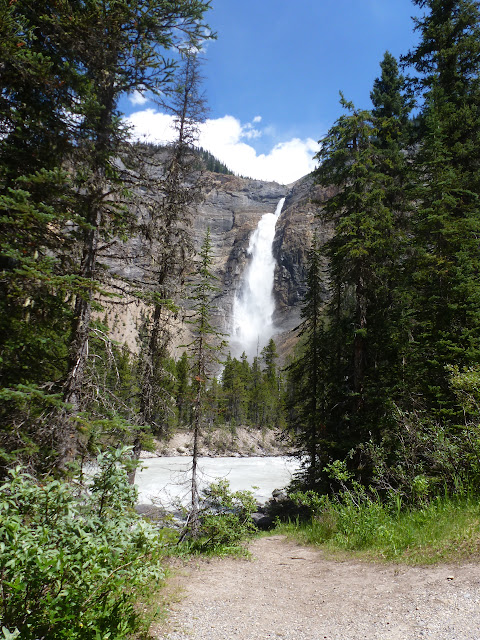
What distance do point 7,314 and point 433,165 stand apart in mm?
10797

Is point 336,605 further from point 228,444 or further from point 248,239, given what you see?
point 248,239

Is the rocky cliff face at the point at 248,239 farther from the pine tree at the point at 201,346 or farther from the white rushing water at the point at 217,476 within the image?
the pine tree at the point at 201,346

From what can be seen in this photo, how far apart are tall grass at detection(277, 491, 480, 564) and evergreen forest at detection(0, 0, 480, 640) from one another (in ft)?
1.15

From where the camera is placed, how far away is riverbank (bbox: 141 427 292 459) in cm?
4150

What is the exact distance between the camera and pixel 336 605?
3.99 m

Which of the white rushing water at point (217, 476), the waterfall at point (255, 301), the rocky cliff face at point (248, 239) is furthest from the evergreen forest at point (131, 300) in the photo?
the waterfall at point (255, 301)

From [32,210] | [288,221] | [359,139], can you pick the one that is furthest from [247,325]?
[32,210]

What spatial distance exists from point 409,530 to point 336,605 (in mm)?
1659

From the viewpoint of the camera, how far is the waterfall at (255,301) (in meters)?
101

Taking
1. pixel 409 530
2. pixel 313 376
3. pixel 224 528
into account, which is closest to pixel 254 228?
pixel 313 376

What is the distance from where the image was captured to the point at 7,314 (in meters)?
5.80

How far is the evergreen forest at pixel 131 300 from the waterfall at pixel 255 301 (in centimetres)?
8244

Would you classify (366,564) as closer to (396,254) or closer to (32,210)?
(32,210)

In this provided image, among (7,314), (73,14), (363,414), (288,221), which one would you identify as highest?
(288,221)
